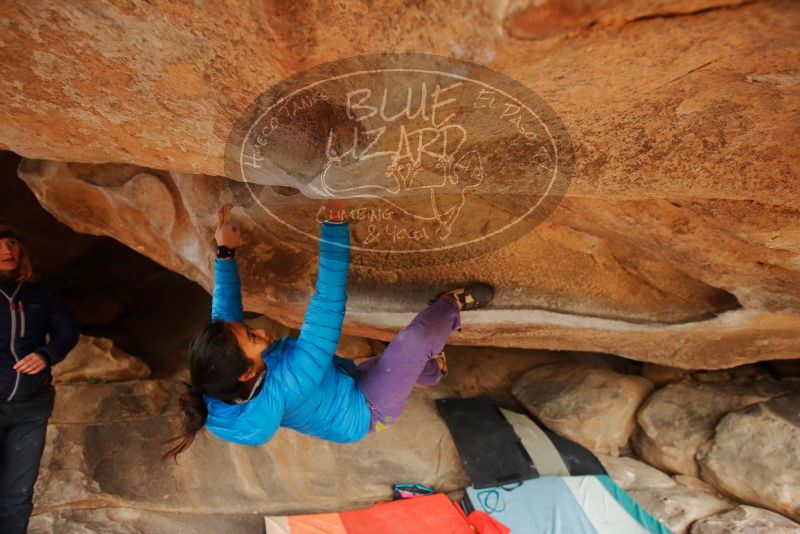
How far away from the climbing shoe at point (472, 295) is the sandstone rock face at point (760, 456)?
1.53m

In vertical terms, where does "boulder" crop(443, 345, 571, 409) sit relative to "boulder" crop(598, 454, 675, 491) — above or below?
above

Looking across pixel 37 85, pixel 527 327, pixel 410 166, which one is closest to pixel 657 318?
pixel 527 327

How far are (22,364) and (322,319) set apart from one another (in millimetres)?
1264

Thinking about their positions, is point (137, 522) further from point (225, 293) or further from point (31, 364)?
point (225, 293)

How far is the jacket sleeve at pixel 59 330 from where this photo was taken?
1.97 metres

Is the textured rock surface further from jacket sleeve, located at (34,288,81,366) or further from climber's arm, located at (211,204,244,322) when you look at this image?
jacket sleeve, located at (34,288,81,366)

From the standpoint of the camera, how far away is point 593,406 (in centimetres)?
304

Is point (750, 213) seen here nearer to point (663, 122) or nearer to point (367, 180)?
point (663, 122)

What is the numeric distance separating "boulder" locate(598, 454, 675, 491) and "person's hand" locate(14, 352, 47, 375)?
9.20 feet
